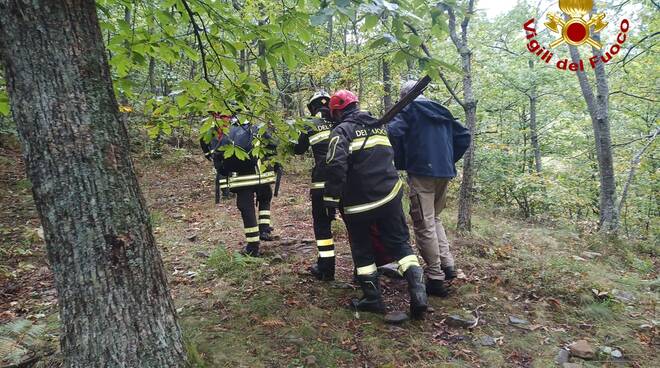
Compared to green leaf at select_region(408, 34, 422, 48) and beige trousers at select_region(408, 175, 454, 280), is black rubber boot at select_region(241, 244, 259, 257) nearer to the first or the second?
beige trousers at select_region(408, 175, 454, 280)

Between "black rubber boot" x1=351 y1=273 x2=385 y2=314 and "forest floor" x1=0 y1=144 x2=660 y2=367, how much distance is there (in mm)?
109

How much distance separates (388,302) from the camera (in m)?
4.62

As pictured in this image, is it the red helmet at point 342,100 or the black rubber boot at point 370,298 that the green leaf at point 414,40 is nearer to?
the red helmet at point 342,100

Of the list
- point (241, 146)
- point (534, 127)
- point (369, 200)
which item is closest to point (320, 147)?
point (369, 200)

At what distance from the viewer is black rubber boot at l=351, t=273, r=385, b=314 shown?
428 centimetres

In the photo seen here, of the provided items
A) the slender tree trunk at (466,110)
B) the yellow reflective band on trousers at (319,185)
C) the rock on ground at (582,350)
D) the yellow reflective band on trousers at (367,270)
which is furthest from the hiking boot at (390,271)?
the slender tree trunk at (466,110)

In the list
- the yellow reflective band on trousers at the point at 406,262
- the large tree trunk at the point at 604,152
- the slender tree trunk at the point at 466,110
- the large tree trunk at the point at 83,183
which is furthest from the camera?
the large tree trunk at the point at 604,152

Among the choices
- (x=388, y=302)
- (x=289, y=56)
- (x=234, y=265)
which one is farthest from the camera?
(x=234, y=265)

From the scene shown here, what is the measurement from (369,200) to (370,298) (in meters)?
1.08

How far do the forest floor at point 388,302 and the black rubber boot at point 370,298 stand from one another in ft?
0.36

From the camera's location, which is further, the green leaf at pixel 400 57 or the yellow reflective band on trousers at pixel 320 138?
the yellow reflective band on trousers at pixel 320 138

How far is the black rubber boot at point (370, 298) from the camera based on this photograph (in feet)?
14.0

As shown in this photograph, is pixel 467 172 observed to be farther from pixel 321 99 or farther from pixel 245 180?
pixel 245 180

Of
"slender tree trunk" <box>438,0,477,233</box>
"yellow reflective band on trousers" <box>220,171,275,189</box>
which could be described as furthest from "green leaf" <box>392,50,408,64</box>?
"slender tree trunk" <box>438,0,477,233</box>
